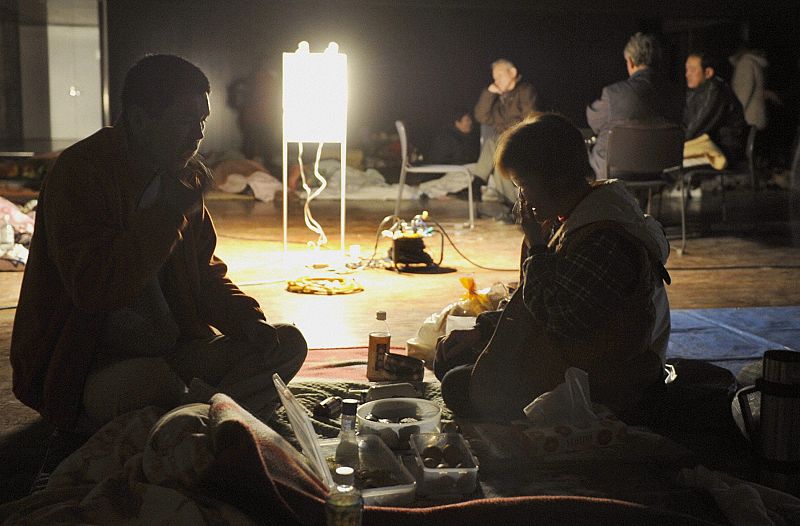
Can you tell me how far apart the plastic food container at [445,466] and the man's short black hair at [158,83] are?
1.11 meters

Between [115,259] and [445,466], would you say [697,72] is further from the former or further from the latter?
[115,259]

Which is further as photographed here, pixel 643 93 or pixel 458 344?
pixel 643 93

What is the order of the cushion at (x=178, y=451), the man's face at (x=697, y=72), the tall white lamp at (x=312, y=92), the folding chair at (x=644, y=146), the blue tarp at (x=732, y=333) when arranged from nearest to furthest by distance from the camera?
1. the cushion at (x=178, y=451)
2. the blue tarp at (x=732, y=333)
3. the tall white lamp at (x=312, y=92)
4. the folding chair at (x=644, y=146)
5. the man's face at (x=697, y=72)

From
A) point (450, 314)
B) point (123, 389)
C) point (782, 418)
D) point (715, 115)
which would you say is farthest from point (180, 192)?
point (715, 115)

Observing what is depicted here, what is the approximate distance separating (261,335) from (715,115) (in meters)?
6.41

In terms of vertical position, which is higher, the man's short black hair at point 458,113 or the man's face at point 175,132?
the man's short black hair at point 458,113

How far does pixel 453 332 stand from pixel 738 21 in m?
10.3

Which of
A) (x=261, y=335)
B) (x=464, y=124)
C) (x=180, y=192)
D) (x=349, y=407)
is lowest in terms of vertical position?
(x=349, y=407)

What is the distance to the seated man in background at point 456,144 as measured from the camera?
11203 millimetres

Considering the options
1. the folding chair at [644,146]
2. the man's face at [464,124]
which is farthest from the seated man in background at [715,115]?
the man's face at [464,124]

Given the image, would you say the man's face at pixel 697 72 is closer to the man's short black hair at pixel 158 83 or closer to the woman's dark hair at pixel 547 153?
the woman's dark hair at pixel 547 153

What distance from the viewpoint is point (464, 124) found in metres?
11.2

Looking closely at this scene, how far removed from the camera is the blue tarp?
3.89 meters

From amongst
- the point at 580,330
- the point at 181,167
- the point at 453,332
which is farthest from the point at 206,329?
the point at 580,330
